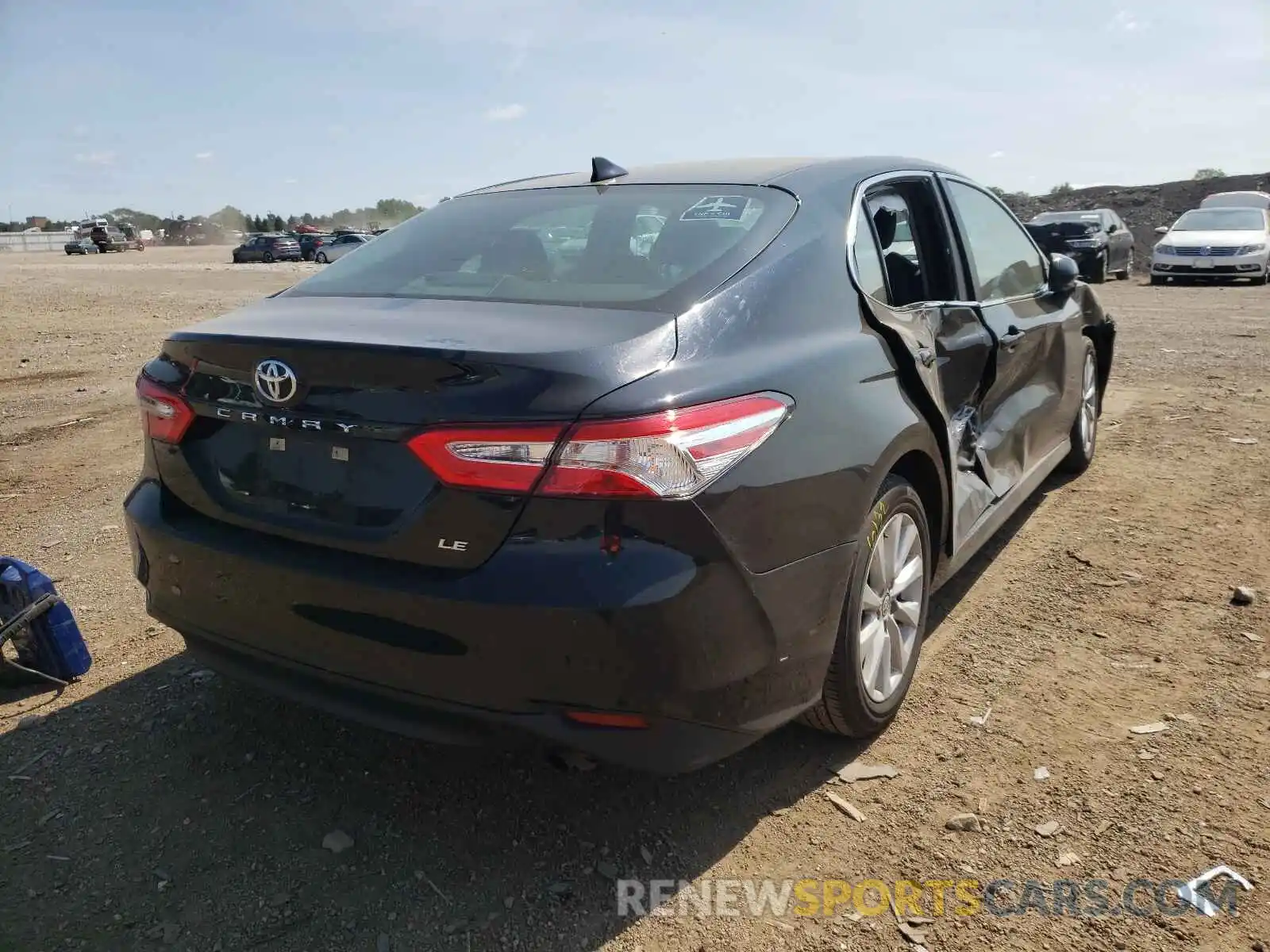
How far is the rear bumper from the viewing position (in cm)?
200

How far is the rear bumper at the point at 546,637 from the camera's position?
1997 millimetres

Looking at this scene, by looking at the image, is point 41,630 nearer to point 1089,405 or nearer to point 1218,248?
point 1089,405

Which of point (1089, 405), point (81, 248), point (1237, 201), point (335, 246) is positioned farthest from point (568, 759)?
point (81, 248)

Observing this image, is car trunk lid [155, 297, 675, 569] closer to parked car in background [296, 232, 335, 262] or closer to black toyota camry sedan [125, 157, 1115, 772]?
black toyota camry sedan [125, 157, 1115, 772]

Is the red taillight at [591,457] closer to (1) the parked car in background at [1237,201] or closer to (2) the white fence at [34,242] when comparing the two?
(1) the parked car in background at [1237,201]

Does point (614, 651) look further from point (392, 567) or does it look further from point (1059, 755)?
point (1059, 755)

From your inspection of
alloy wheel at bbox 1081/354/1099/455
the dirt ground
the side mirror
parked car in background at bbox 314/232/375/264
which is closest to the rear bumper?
the dirt ground

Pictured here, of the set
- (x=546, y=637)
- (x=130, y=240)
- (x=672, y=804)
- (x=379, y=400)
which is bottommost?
(x=672, y=804)

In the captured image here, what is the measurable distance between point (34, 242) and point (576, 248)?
7871cm

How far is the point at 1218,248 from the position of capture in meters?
19.1

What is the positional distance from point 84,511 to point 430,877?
3684 millimetres

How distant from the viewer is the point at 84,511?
5.07m

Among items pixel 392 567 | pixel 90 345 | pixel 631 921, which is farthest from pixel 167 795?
pixel 90 345

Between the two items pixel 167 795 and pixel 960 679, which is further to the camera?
pixel 960 679
